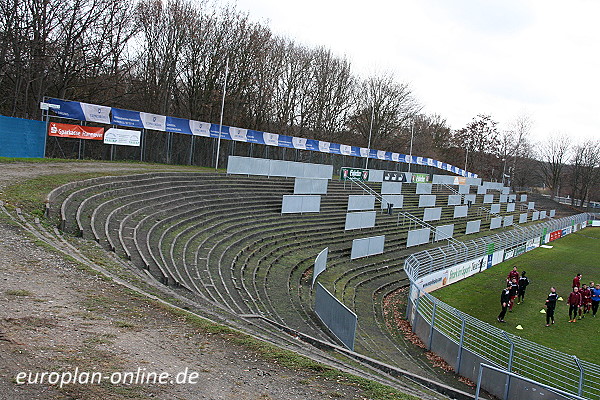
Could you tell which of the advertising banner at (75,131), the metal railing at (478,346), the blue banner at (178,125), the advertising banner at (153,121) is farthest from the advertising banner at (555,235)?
the advertising banner at (75,131)

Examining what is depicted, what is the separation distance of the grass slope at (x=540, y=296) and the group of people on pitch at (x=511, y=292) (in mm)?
321

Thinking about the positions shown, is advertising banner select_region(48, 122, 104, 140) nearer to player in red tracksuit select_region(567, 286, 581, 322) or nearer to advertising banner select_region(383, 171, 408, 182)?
advertising banner select_region(383, 171, 408, 182)

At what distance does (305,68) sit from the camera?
193 feet

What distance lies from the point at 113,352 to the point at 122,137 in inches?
976

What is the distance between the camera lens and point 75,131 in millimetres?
26344

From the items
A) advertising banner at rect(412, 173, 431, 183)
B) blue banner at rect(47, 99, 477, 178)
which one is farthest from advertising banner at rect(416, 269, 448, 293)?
advertising banner at rect(412, 173, 431, 183)

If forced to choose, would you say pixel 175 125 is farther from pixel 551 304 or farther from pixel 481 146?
pixel 481 146

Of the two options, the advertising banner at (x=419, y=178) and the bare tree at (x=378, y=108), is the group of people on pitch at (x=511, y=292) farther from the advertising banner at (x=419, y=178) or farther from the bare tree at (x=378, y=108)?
the bare tree at (x=378, y=108)

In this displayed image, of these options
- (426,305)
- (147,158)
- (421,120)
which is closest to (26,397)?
(426,305)

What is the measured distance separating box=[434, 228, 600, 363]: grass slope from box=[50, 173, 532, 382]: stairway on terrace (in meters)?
3.70

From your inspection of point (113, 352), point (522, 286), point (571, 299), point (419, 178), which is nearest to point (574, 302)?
point (571, 299)

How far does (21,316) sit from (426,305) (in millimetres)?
13182

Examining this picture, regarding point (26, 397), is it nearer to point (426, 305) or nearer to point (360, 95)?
point (426, 305)

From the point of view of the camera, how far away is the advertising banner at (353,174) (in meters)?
37.2
